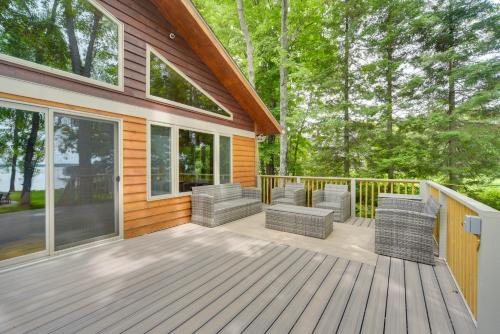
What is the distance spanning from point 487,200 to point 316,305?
8732 mm

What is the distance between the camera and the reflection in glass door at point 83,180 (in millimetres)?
3068

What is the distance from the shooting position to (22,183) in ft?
9.11

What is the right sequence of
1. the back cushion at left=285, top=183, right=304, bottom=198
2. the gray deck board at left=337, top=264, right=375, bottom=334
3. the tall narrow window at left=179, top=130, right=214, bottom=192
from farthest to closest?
1. the back cushion at left=285, top=183, right=304, bottom=198
2. the tall narrow window at left=179, top=130, right=214, bottom=192
3. the gray deck board at left=337, top=264, right=375, bottom=334

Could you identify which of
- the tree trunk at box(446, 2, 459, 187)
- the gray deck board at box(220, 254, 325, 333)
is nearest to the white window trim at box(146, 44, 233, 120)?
the gray deck board at box(220, 254, 325, 333)

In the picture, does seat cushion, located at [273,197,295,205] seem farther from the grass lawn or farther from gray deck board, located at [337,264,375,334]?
the grass lawn

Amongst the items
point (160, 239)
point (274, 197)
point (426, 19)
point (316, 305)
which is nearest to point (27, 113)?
point (160, 239)

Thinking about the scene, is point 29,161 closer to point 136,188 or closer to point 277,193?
point 136,188

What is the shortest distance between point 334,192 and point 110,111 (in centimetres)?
480

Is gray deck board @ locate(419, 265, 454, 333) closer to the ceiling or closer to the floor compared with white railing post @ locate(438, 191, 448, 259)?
closer to the floor

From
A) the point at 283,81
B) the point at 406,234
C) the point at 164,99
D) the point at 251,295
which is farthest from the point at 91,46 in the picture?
the point at 283,81

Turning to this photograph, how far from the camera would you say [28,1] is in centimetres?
290

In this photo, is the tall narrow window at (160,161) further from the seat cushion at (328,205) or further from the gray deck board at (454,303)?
the gray deck board at (454,303)

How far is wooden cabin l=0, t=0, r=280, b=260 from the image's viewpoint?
2.86 metres

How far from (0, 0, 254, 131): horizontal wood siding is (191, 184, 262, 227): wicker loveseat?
175 centimetres
